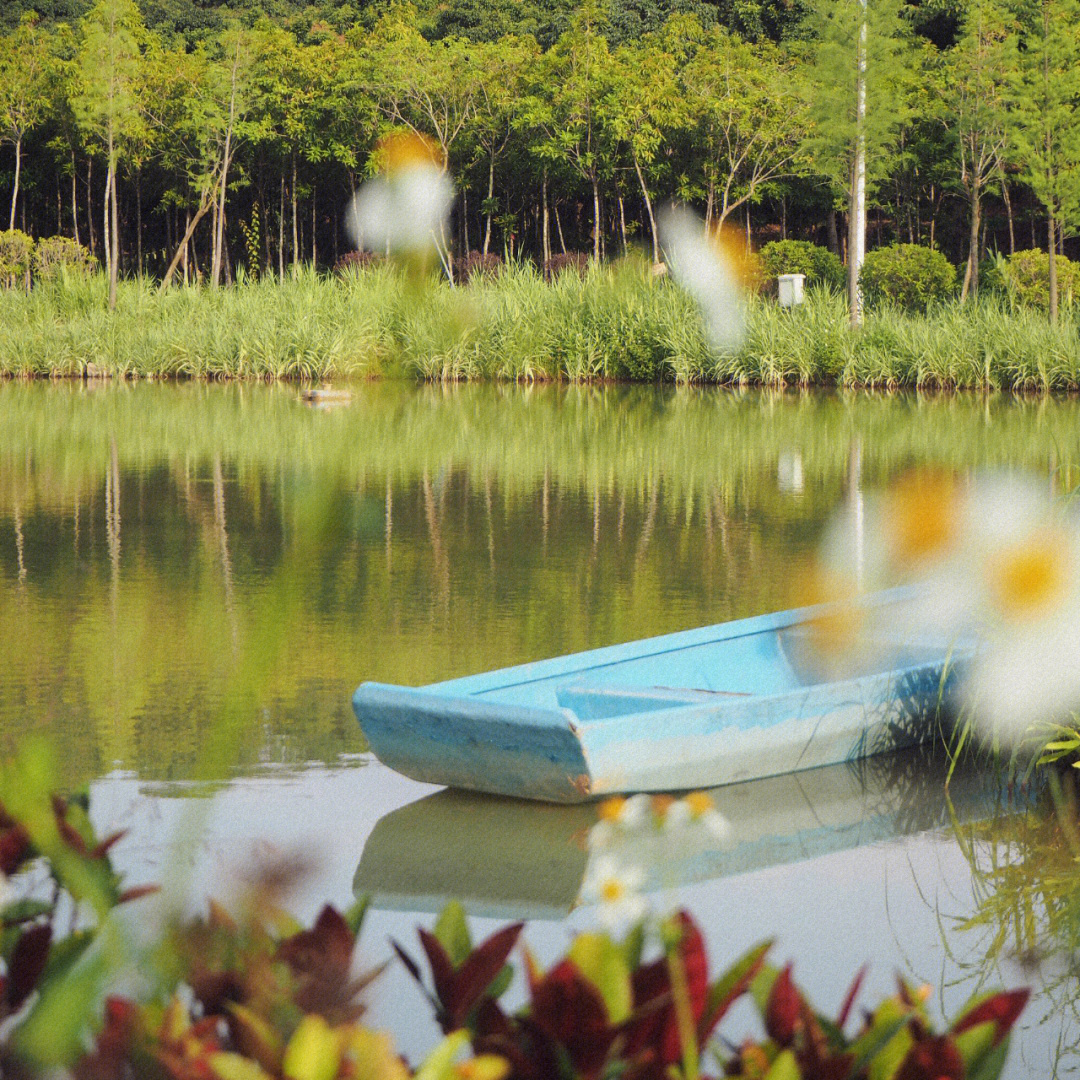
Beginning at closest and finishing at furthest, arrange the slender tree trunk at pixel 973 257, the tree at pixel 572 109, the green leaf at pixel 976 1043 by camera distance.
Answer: the green leaf at pixel 976 1043 → the slender tree trunk at pixel 973 257 → the tree at pixel 572 109

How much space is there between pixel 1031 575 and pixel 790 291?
810 inches

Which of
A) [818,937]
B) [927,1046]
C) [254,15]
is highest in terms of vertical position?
[254,15]

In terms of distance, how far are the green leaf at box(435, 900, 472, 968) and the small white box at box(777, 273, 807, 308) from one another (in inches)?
858

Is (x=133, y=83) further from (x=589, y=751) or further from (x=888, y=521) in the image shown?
(x=589, y=751)

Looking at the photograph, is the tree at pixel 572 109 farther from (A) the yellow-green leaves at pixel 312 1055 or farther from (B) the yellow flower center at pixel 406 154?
(B) the yellow flower center at pixel 406 154

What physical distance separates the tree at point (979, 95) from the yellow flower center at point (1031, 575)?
80.5 feet

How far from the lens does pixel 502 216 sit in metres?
39.2

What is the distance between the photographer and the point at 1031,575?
11.1 ft

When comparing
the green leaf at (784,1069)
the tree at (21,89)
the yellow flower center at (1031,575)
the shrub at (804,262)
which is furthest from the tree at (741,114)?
the green leaf at (784,1069)

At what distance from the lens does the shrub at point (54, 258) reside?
93.4 ft

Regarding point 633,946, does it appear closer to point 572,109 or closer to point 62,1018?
point 62,1018

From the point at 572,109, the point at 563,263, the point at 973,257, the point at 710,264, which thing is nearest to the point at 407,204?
the point at 710,264

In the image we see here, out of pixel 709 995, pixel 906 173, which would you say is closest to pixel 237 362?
pixel 906 173

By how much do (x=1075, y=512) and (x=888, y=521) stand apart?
5.85 meters
